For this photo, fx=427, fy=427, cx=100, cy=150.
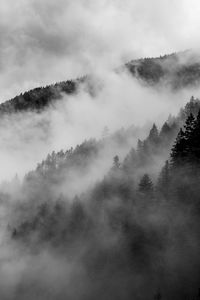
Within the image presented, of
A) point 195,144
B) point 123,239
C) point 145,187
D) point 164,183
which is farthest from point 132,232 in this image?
point 195,144

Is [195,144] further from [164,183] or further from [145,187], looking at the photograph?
[145,187]

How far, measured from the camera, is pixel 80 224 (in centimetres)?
7706

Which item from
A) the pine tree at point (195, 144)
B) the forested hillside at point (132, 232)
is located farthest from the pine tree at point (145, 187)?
the pine tree at point (195, 144)

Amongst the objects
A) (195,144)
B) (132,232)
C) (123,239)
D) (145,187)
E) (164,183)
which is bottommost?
(123,239)

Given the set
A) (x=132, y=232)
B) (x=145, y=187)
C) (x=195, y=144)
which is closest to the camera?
(x=195, y=144)

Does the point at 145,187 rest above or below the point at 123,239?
above

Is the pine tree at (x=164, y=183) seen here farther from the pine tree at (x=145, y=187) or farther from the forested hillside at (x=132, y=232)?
the pine tree at (x=145, y=187)

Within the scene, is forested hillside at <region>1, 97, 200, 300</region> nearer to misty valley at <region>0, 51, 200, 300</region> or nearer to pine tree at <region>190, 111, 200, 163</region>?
pine tree at <region>190, 111, 200, 163</region>

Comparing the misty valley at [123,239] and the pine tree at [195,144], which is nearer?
the misty valley at [123,239]

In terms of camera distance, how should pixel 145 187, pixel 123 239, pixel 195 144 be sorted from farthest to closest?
pixel 145 187 → pixel 123 239 → pixel 195 144

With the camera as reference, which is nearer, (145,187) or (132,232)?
(132,232)

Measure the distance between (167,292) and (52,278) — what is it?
21841 millimetres

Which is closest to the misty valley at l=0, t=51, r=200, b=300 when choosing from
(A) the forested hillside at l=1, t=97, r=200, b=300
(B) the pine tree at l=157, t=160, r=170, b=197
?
(B) the pine tree at l=157, t=160, r=170, b=197

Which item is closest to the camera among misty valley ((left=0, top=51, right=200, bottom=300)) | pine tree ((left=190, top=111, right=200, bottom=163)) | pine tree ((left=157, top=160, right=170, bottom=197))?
misty valley ((left=0, top=51, right=200, bottom=300))
